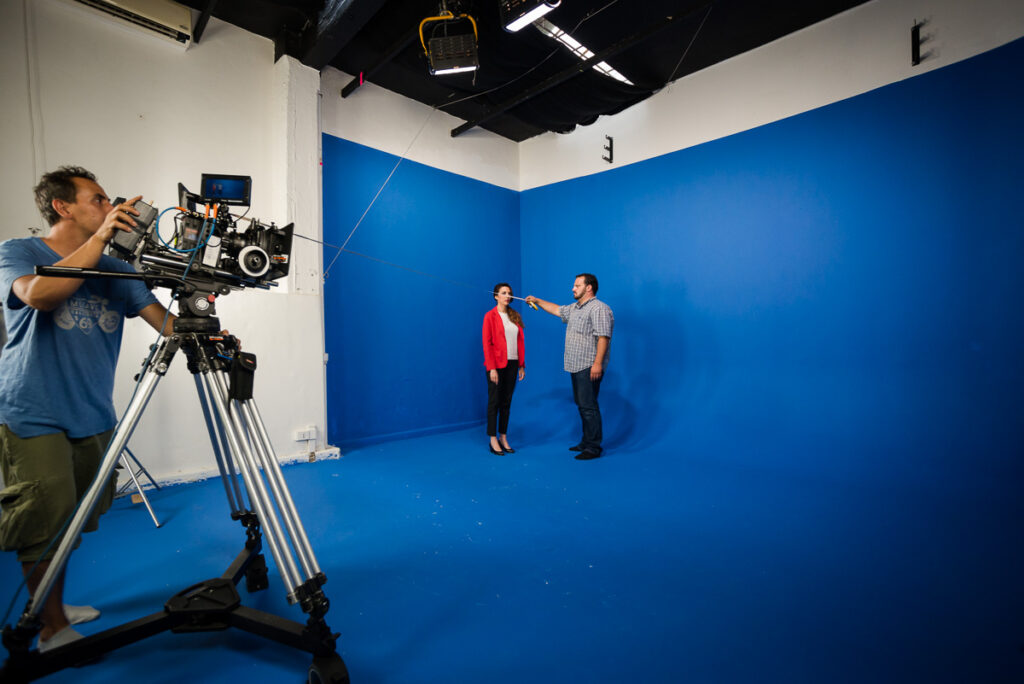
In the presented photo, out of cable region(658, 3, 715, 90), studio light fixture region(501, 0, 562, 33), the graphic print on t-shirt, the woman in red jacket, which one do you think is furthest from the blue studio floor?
cable region(658, 3, 715, 90)

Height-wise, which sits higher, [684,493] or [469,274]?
[469,274]

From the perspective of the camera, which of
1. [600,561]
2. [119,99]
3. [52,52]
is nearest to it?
[600,561]

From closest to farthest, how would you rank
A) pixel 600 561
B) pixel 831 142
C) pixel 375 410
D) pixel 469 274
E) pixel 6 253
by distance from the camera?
pixel 6 253, pixel 600 561, pixel 831 142, pixel 375 410, pixel 469 274

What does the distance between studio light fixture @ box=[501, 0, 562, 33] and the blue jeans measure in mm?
2474

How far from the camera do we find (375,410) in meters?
4.20

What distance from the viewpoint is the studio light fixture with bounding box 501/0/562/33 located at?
2.55 m

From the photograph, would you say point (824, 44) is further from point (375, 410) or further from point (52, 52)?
point (52, 52)

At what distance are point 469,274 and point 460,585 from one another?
11.8 feet

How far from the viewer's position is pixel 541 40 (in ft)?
10.8

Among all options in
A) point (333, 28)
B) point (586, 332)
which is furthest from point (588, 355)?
point (333, 28)

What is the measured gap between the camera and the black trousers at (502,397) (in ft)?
12.6

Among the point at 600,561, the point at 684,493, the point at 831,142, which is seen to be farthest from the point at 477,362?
the point at 831,142

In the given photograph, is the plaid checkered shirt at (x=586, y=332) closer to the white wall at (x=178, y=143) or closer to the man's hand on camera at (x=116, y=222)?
the white wall at (x=178, y=143)

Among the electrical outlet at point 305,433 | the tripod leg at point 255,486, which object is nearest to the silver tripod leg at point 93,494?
the tripod leg at point 255,486
